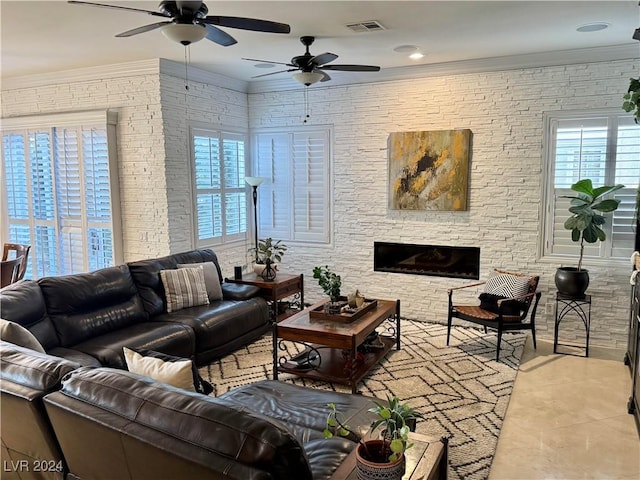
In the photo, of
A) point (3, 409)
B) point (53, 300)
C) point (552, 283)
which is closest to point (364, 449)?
point (3, 409)

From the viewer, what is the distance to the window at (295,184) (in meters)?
6.20

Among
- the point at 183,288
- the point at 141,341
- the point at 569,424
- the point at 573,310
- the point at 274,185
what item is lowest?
the point at 569,424

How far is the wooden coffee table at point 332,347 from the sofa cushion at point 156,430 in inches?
81.1

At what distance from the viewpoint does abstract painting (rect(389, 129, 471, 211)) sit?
535 cm

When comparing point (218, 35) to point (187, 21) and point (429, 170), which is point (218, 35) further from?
point (429, 170)

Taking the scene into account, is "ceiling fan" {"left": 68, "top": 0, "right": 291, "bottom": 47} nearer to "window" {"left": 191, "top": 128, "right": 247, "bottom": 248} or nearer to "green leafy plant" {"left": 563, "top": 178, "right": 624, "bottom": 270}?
"window" {"left": 191, "top": 128, "right": 247, "bottom": 248}

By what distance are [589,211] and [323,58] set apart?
2.87 metres

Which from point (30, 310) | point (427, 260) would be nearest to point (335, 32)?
point (427, 260)

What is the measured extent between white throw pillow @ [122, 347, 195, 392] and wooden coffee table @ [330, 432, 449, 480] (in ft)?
2.51

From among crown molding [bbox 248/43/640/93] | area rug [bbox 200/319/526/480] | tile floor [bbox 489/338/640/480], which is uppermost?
crown molding [bbox 248/43/640/93]

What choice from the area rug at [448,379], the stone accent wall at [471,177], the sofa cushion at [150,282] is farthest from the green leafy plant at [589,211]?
the sofa cushion at [150,282]

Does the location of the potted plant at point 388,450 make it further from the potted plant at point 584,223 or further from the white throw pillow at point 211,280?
the potted plant at point 584,223

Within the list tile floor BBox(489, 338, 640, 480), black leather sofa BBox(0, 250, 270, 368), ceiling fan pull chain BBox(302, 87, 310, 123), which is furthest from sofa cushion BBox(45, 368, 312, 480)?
ceiling fan pull chain BBox(302, 87, 310, 123)

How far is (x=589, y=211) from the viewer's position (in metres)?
4.51
